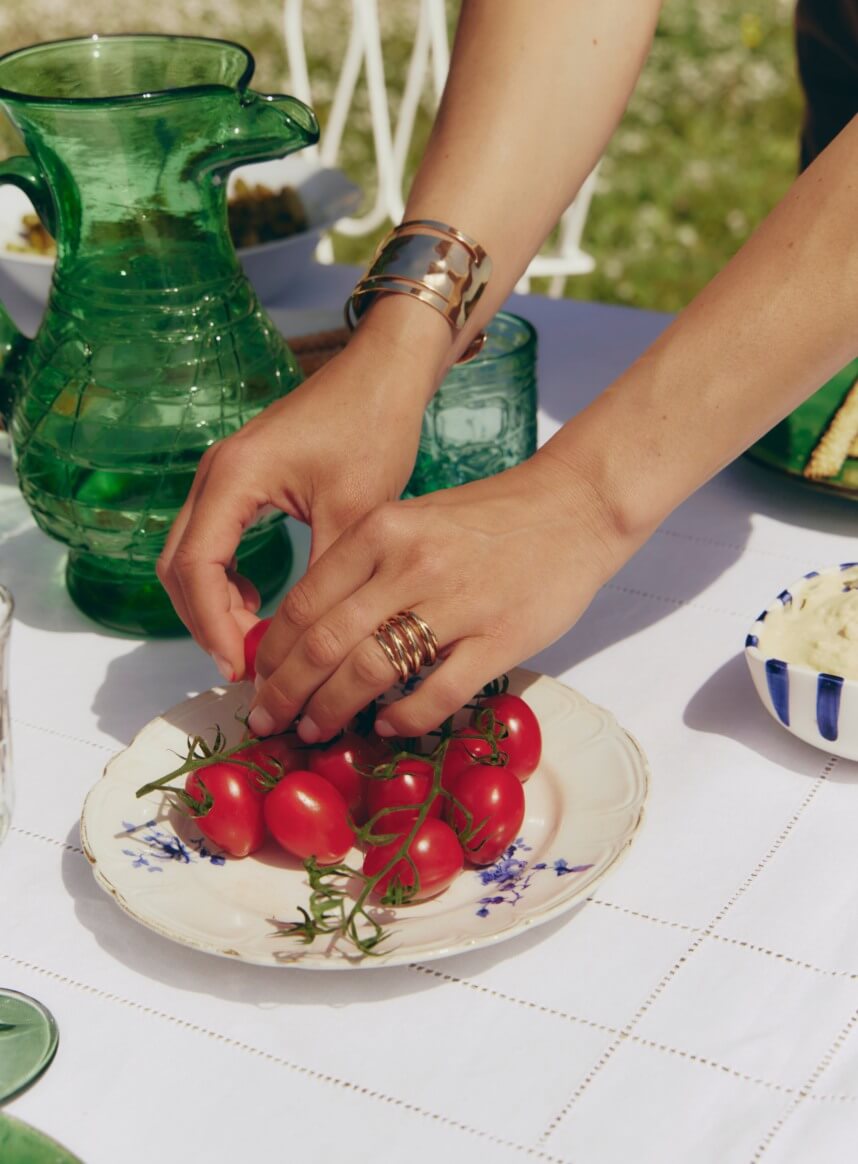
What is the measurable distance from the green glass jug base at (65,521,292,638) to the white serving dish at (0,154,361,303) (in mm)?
472

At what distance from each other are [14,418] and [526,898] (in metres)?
0.58

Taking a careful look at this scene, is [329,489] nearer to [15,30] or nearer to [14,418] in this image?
[14,418]

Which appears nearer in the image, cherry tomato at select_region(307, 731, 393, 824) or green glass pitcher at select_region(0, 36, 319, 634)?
cherry tomato at select_region(307, 731, 393, 824)

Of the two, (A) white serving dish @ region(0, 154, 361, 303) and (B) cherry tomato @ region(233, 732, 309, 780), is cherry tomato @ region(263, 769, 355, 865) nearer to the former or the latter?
(B) cherry tomato @ region(233, 732, 309, 780)

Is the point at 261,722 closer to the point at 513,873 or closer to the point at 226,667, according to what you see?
the point at 226,667

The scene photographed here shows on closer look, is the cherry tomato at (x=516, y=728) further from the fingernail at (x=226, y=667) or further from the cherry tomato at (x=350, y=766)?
the fingernail at (x=226, y=667)

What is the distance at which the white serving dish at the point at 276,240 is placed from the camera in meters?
1.51

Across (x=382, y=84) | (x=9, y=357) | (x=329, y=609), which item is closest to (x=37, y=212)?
(x=9, y=357)

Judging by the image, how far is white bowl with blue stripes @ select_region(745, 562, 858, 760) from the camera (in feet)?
2.85

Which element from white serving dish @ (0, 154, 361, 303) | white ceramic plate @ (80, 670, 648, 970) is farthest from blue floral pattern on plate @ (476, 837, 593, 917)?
white serving dish @ (0, 154, 361, 303)

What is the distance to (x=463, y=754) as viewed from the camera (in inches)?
33.4

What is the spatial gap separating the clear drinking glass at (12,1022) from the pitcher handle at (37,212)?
411mm

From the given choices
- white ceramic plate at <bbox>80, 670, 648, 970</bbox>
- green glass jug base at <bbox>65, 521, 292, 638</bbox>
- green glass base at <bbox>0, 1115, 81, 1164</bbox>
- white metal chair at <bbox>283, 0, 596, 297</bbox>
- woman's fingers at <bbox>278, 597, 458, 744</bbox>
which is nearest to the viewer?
green glass base at <bbox>0, 1115, 81, 1164</bbox>

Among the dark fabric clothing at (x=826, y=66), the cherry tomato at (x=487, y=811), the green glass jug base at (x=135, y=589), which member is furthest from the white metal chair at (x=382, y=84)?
the cherry tomato at (x=487, y=811)
